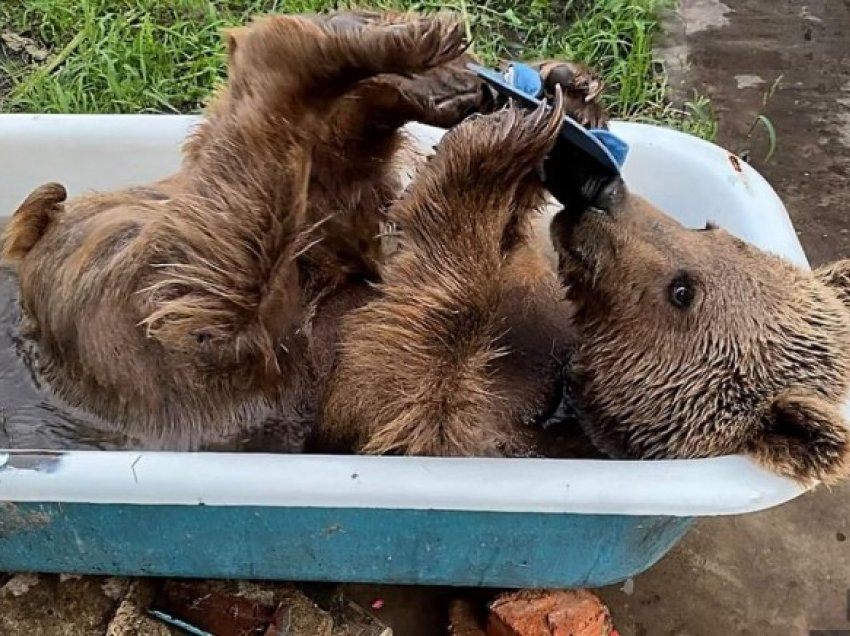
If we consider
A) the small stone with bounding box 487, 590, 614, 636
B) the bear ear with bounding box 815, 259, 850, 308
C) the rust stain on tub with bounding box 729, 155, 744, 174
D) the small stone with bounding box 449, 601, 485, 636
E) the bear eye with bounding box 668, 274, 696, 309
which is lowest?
the small stone with bounding box 449, 601, 485, 636

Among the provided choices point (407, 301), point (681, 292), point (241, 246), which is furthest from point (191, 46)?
point (681, 292)

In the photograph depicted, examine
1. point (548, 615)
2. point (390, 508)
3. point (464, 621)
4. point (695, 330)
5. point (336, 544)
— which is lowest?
point (464, 621)

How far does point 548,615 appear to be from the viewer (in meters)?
3.15

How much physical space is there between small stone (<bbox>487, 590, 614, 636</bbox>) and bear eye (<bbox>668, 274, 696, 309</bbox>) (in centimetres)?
96

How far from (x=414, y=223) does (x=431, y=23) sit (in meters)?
0.45

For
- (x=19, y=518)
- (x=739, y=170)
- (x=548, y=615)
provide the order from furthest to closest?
(x=739, y=170)
(x=548, y=615)
(x=19, y=518)

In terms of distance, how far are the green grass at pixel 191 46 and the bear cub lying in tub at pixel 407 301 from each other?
1683mm

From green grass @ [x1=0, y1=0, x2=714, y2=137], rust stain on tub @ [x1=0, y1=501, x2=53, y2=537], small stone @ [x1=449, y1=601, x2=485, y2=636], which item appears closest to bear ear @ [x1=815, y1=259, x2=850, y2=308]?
small stone @ [x1=449, y1=601, x2=485, y2=636]

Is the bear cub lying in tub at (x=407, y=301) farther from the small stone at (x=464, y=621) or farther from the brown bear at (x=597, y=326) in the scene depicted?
the small stone at (x=464, y=621)

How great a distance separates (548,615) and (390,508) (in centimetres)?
81

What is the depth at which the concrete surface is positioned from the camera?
3430 millimetres

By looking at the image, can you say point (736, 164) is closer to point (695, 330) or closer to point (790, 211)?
A: point (695, 330)

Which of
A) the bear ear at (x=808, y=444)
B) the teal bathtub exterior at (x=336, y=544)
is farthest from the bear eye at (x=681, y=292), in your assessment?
the teal bathtub exterior at (x=336, y=544)

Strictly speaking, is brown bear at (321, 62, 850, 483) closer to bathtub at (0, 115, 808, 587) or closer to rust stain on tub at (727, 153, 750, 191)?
bathtub at (0, 115, 808, 587)
